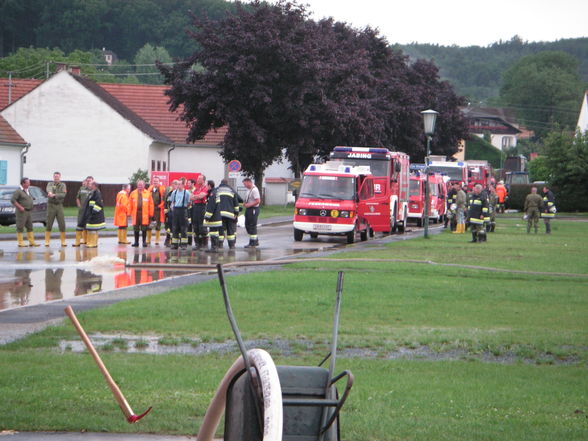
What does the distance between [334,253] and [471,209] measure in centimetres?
823

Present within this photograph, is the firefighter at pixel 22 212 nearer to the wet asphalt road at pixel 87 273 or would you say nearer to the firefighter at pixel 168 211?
the wet asphalt road at pixel 87 273

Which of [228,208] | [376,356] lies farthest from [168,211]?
[376,356]

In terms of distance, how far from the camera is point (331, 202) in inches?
1334

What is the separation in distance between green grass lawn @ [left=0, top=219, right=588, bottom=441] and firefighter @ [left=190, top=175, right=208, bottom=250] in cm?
803

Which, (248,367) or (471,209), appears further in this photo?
(471,209)

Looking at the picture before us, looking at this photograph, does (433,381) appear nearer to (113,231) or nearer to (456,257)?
(456,257)

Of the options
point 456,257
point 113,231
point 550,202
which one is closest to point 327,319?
point 456,257

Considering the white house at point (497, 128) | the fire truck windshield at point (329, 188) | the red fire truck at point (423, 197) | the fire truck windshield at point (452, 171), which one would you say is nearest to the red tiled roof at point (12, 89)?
the fire truck windshield at point (452, 171)

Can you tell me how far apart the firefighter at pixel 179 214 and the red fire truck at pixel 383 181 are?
8.20 m

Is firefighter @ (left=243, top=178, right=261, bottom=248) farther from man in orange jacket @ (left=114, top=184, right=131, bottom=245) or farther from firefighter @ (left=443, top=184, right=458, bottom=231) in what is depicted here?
firefighter @ (left=443, top=184, right=458, bottom=231)

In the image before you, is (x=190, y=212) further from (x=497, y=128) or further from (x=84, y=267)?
(x=497, y=128)

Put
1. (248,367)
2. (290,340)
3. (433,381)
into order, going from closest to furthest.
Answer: (248,367) → (433,381) → (290,340)

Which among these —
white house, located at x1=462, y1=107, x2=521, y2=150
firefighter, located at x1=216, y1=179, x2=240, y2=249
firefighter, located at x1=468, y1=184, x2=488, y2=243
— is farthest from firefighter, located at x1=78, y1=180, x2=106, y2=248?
white house, located at x1=462, y1=107, x2=521, y2=150

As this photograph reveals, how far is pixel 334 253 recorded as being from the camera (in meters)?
28.0
